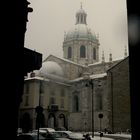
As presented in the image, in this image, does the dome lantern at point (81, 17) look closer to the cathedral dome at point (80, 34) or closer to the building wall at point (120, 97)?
the cathedral dome at point (80, 34)

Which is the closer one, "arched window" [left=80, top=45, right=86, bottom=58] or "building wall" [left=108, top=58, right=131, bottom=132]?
"building wall" [left=108, top=58, right=131, bottom=132]

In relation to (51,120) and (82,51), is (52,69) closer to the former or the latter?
(82,51)

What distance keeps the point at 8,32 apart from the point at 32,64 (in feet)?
10.1

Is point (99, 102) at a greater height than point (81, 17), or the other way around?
point (81, 17)

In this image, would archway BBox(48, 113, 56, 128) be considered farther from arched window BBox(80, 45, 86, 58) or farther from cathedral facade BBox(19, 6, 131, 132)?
arched window BBox(80, 45, 86, 58)

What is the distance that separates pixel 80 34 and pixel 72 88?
51.7 ft

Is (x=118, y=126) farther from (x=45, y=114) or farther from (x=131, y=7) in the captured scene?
(x=131, y=7)

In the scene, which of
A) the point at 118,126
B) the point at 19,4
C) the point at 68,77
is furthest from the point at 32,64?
the point at 68,77

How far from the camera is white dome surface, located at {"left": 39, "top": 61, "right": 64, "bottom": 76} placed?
57.6 metres

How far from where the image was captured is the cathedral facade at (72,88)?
4844 centimetres

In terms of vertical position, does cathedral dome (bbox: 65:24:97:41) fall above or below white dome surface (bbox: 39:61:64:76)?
above


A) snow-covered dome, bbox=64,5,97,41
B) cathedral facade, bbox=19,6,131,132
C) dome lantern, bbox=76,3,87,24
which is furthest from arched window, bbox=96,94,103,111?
dome lantern, bbox=76,3,87,24

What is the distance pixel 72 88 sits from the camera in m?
54.8

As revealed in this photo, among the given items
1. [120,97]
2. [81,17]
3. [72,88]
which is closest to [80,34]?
[81,17]
